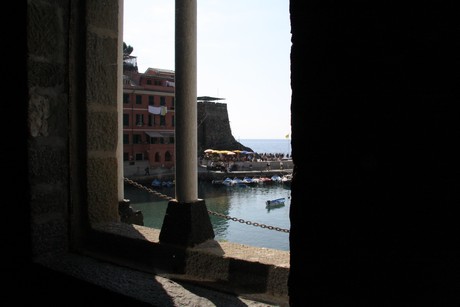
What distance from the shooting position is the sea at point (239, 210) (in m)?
23.2

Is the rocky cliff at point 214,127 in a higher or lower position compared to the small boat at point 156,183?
higher

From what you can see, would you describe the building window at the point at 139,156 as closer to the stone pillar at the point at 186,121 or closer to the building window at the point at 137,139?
the building window at the point at 137,139

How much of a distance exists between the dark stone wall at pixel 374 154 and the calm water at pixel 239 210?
20.3m

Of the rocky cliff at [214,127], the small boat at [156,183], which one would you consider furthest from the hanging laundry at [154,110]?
the rocky cliff at [214,127]

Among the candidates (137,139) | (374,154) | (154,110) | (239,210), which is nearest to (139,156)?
(137,139)

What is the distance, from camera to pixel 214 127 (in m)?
49.6

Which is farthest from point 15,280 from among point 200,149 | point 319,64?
point 200,149

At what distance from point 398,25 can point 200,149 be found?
4743cm

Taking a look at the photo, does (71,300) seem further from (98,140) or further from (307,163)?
(307,163)

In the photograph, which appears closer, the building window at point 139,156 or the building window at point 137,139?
the building window at point 137,139

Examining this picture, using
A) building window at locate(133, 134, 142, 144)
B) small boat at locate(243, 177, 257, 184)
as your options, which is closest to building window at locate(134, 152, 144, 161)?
building window at locate(133, 134, 142, 144)

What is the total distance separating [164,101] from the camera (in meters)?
35.7

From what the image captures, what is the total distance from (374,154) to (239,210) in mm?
29989

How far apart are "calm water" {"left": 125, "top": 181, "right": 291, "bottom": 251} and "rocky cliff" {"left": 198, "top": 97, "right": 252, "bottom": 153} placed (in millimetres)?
10943
